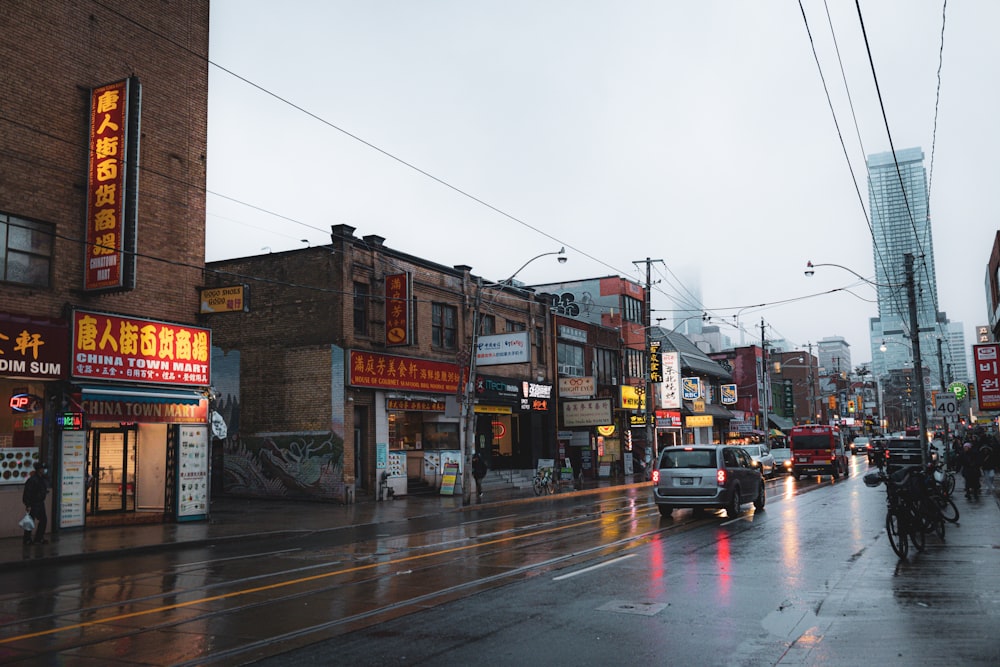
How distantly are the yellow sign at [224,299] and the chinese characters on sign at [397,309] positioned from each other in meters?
8.27

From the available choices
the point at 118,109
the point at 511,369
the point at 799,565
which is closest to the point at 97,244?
the point at 118,109

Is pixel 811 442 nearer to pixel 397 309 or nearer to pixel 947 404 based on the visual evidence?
pixel 947 404

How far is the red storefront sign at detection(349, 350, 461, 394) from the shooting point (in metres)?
29.4

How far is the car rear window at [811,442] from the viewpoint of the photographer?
1619 inches

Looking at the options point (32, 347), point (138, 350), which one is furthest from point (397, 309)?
point (32, 347)

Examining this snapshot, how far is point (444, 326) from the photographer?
114ft

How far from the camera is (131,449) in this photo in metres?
24.0

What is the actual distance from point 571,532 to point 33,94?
15963 mm

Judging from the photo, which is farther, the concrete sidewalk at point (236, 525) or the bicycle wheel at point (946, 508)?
the concrete sidewalk at point (236, 525)

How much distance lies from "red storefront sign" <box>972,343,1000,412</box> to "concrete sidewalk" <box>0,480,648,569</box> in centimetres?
1843

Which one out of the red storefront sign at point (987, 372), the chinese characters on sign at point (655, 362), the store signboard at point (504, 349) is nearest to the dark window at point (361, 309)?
the store signboard at point (504, 349)

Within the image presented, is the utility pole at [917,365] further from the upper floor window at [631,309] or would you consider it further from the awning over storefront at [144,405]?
the upper floor window at [631,309]

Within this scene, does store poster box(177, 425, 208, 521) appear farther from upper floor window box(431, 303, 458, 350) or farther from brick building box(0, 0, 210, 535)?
upper floor window box(431, 303, 458, 350)

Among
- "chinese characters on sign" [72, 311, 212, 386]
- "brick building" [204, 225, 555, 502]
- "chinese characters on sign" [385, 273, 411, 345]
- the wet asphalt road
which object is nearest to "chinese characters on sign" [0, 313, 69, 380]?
"chinese characters on sign" [72, 311, 212, 386]
